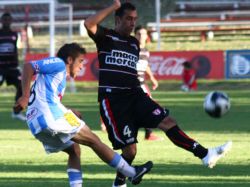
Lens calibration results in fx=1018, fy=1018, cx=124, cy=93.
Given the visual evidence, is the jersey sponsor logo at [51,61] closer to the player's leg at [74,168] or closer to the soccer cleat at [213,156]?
the player's leg at [74,168]

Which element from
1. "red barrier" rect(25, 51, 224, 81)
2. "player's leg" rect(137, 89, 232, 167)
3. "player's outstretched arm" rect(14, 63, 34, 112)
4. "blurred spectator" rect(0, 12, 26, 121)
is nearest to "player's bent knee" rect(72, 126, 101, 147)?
"player's outstretched arm" rect(14, 63, 34, 112)

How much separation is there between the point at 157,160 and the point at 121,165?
Result: 168 inches

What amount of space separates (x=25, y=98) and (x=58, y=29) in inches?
1562

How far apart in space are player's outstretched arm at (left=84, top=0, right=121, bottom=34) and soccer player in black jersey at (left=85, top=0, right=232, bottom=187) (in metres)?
0.06

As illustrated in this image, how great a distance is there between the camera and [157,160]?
15242 millimetres

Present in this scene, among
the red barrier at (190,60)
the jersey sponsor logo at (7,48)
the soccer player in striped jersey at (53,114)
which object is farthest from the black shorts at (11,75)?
the soccer player in striped jersey at (53,114)

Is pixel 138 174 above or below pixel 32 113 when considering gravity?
below

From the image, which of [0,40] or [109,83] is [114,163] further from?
[0,40]

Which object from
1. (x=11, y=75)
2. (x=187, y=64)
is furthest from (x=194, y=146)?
(x=187, y=64)

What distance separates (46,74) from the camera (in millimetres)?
10797

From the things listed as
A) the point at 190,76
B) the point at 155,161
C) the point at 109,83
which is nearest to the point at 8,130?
the point at 155,161

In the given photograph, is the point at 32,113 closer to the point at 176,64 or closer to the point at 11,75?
the point at 11,75

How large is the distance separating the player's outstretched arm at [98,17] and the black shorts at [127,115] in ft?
2.88

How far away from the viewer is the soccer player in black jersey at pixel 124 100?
11844mm
